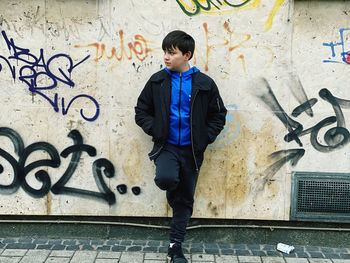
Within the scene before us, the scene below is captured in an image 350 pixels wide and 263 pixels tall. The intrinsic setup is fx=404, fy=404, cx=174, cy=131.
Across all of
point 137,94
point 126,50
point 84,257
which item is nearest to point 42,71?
point 126,50

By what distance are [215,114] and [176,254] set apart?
1377mm

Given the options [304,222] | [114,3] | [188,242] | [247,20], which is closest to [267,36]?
[247,20]

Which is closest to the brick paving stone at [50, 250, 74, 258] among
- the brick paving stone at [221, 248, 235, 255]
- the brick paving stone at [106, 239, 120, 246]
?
the brick paving stone at [106, 239, 120, 246]

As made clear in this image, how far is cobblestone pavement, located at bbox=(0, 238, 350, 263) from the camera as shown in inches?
154

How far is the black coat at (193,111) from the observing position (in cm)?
364

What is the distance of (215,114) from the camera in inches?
149

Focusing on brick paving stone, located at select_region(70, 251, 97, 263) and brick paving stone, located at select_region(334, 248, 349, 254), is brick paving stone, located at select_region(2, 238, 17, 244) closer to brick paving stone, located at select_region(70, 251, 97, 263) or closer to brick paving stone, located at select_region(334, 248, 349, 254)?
brick paving stone, located at select_region(70, 251, 97, 263)

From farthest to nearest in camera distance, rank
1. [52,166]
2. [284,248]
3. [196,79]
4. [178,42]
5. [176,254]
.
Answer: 1. [52,166]
2. [284,248]
3. [176,254]
4. [196,79]
5. [178,42]

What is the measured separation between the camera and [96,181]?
4.28m

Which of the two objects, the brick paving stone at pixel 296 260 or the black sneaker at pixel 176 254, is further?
the brick paving stone at pixel 296 260

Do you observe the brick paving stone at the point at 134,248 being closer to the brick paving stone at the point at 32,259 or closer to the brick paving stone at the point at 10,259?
the brick paving stone at the point at 32,259

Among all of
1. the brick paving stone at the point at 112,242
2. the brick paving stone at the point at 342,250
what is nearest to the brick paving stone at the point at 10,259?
the brick paving stone at the point at 112,242

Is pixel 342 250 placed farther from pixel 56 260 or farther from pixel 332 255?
pixel 56 260

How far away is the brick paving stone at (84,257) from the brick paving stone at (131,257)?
276 millimetres
